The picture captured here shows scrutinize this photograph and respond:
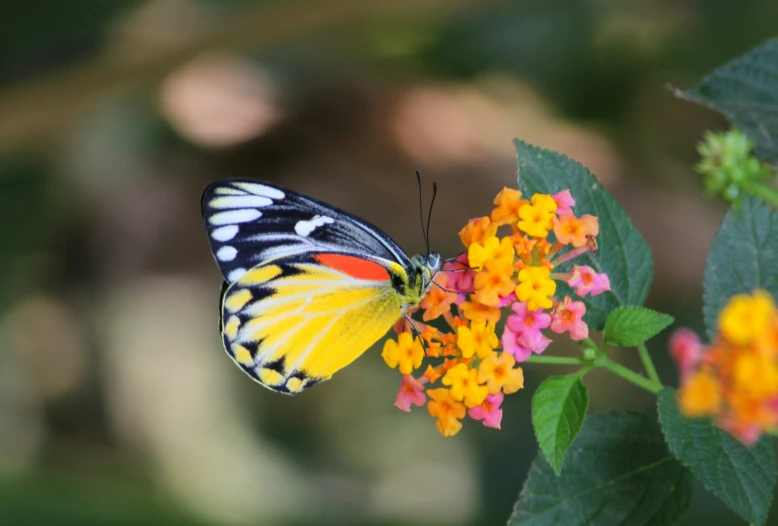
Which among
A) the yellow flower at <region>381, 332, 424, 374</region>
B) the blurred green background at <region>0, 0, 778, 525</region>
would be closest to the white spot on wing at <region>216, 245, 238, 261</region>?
the yellow flower at <region>381, 332, 424, 374</region>

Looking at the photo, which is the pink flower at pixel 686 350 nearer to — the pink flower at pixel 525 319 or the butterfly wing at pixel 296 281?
the pink flower at pixel 525 319

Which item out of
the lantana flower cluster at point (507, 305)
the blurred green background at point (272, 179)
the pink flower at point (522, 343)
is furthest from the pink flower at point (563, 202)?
the blurred green background at point (272, 179)

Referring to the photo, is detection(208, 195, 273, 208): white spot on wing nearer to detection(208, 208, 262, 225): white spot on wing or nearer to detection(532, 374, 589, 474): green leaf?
detection(208, 208, 262, 225): white spot on wing

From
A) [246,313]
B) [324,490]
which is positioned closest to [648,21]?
[246,313]

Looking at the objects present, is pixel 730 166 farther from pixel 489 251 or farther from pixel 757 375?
pixel 757 375

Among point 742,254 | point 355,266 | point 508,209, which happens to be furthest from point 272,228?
point 742,254
